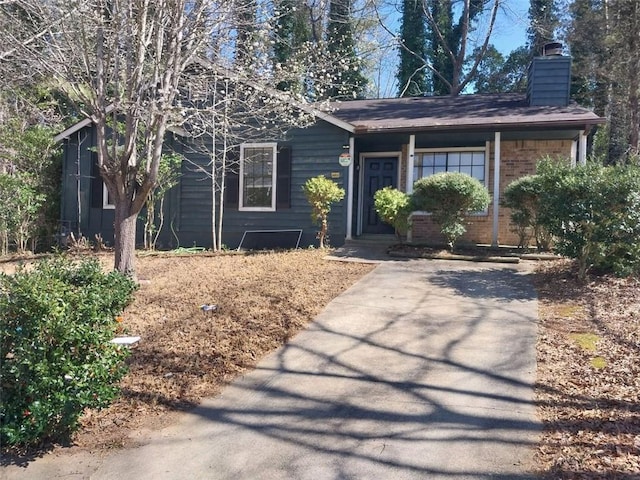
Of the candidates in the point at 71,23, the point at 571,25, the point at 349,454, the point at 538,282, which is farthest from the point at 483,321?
the point at 571,25

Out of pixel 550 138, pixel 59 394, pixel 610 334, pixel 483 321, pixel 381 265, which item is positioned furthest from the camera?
pixel 550 138

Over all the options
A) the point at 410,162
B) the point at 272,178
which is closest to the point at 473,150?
the point at 410,162

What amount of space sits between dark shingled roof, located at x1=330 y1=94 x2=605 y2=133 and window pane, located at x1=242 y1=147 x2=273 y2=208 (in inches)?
82.4

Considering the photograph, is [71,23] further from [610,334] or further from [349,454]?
[610,334]

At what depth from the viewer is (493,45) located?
25.7 m

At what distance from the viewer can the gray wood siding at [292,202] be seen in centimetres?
1143

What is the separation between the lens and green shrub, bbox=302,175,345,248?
10.6 metres

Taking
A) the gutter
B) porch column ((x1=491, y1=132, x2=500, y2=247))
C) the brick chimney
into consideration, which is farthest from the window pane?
the brick chimney

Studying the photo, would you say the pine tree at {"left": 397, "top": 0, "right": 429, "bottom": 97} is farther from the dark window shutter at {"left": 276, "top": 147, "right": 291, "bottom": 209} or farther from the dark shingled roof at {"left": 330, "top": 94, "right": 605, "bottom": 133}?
the dark window shutter at {"left": 276, "top": 147, "right": 291, "bottom": 209}

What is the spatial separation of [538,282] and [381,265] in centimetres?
266

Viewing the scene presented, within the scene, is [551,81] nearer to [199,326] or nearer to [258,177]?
[258,177]

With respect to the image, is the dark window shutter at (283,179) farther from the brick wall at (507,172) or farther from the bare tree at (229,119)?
the brick wall at (507,172)

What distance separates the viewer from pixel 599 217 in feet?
22.1

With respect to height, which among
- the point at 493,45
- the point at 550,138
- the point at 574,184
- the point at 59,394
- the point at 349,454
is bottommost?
the point at 349,454
